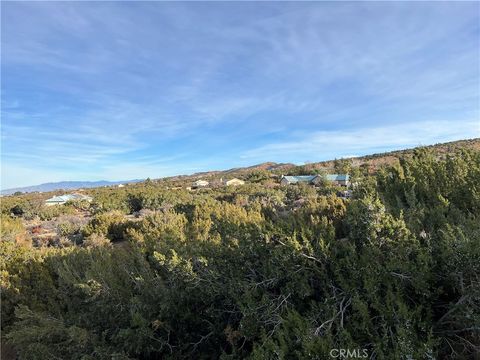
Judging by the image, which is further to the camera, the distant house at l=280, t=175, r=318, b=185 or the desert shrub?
the distant house at l=280, t=175, r=318, b=185

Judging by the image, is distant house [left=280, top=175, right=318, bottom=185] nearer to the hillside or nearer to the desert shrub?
the desert shrub

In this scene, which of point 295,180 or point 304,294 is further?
point 295,180

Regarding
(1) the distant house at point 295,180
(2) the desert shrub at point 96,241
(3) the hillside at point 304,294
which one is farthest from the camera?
(1) the distant house at point 295,180

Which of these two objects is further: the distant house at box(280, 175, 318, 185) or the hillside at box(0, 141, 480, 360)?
the distant house at box(280, 175, 318, 185)

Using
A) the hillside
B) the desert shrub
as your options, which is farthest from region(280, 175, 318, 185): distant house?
the hillside

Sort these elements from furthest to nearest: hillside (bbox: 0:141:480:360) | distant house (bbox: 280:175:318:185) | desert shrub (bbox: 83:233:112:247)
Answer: distant house (bbox: 280:175:318:185) → desert shrub (bbox: 83:233:112:247) → hillside (bbox: 0:141:480:360)

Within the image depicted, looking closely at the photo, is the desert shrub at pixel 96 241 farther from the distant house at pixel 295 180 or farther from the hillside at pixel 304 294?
the distant house at pixel 295 180

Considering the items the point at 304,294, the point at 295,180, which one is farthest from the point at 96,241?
the point at 295,180

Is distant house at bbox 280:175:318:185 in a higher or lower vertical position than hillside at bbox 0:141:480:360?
lower

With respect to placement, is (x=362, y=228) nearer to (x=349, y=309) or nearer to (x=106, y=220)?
(x=349, y=309)

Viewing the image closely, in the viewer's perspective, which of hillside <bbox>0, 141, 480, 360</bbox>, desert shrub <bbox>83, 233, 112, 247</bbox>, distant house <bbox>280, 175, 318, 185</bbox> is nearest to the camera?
hillside <bbox>0, 141, 480, 360</bbox>

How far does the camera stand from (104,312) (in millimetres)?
4723

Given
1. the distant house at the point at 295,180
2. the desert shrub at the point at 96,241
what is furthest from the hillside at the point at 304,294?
the distant house at the point at 295,180

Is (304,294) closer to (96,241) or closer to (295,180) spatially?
(96,241)
